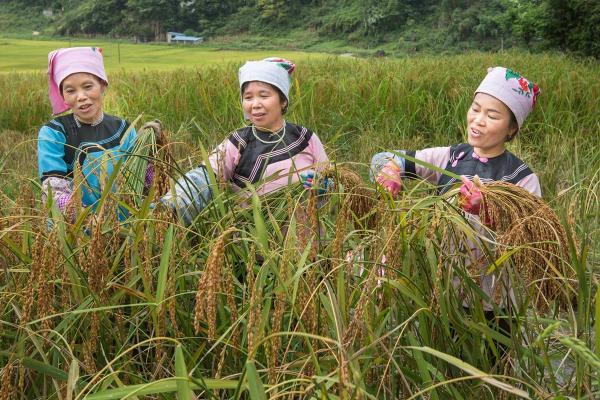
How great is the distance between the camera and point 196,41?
23969mm

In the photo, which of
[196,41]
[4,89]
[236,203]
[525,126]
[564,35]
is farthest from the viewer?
[196,41]

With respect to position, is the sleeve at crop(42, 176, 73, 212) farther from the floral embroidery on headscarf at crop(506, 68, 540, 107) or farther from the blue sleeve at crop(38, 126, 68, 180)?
the floral embroidery on headscarf at crop(506, 68, 540, 107)

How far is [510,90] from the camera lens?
2.15 metres

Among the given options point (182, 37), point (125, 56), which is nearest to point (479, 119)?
point (125, 56)

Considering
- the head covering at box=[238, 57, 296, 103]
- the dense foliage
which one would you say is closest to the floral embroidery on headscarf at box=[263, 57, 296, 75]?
the head covering at box=[238, 57, 296, 103]

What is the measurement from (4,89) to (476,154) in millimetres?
6117

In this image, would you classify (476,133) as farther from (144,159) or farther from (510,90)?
(144,159)

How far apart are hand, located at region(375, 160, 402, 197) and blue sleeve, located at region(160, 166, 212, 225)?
49 centimetres

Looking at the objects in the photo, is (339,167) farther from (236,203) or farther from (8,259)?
(8,259)

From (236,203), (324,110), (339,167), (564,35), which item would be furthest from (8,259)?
(564,35)


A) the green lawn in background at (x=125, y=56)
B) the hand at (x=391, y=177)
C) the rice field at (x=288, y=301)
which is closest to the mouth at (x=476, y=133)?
the hand at (x=391, y=177)

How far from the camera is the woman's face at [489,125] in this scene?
7.02 feet

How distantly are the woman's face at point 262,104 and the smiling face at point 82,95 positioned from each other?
570 millimetres

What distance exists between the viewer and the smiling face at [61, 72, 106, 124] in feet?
8.13
